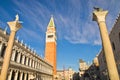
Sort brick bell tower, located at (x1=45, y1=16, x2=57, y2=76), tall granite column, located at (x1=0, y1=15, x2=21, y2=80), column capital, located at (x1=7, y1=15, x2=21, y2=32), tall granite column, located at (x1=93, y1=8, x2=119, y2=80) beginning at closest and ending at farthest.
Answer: tall granite column, located at (x1=93, y1=8, x2=119, y2=80) < tall granite column, located at (x1=0, y1=15, x2=21, y2=80) < column capital, located at (x1=7, y1=15, x2=21, y2=32) < brick bell tower, located at (x1=45, y1=16, x2=57, y2=76)

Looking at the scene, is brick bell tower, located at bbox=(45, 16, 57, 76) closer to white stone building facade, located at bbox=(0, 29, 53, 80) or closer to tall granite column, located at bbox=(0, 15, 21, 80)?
white stone building facade, located at bbox=(0, 29, 53, 80)

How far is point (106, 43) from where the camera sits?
23.1 ft

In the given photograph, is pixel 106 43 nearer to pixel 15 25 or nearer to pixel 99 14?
pixel 99 14

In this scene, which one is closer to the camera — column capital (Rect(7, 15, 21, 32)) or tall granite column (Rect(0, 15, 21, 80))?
tall granite column (Rect(0, 15, 21, 80))

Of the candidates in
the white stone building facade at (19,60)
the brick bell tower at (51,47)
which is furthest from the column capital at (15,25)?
the brick bell tower at (51,47)

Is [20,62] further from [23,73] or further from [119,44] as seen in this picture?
[119,44]

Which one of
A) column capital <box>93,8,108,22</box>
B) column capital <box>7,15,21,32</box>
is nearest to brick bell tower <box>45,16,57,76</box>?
column capital <box>7,15,21,32</box>

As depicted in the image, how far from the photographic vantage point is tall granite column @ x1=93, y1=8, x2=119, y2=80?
20.6 feet

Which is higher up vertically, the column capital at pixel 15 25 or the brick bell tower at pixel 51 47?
the brick bell tower at pixel 51 47

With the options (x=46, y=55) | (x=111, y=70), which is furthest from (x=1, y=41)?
(x=46, y=55)

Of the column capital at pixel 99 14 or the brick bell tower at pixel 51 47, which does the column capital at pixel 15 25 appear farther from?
the brick bell tower at pixel 51 47

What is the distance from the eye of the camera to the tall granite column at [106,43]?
247 inches

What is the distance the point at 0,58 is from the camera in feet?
63.9

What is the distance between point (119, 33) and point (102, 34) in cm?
1293
